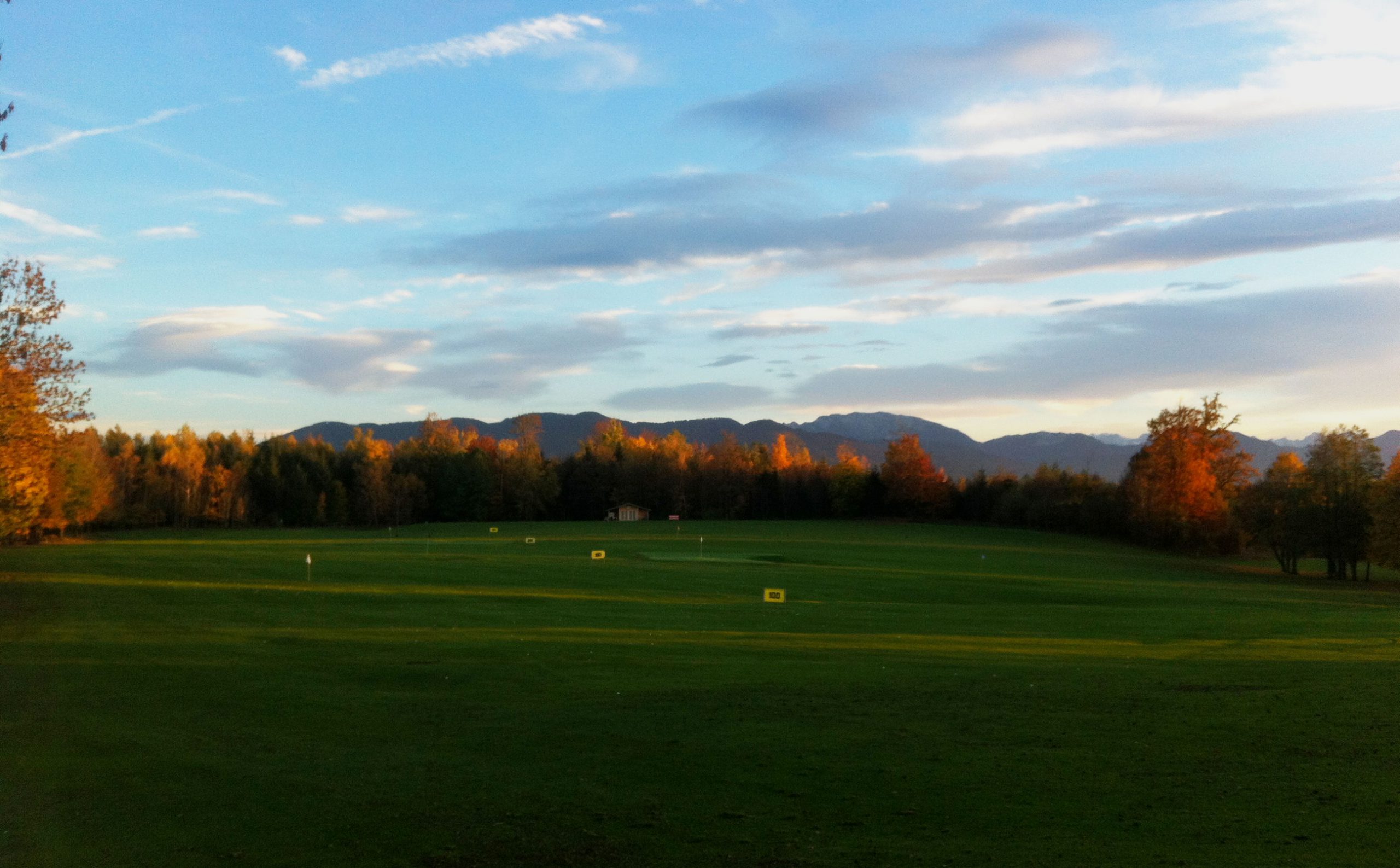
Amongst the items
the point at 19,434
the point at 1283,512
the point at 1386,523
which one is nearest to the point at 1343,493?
the point at 1283,512

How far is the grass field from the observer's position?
27.3ft

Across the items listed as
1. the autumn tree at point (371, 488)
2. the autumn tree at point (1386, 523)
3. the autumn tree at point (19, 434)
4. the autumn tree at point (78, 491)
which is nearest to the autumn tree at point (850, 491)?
the autumn tree at point (371, 488)

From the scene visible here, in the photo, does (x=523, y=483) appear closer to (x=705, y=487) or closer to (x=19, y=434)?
(x=705, y=487)

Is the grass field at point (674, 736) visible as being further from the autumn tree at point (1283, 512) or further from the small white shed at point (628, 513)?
the small white shed at point (628, 513)

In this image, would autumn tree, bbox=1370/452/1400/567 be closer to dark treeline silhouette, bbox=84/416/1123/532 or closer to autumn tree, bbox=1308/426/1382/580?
autumn tree, bbox=1308/426/1382/580

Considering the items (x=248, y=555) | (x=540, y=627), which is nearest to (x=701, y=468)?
(x=248, y=555)

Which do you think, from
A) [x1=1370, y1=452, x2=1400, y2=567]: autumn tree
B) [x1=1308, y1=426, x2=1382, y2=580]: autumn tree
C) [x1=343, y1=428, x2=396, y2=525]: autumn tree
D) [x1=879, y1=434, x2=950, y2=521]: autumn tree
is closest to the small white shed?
[x1=343, y1=428, x2=396, y2=525]: autumn tree

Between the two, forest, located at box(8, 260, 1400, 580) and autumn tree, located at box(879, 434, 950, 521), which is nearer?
forest, located at box(8, 260, 1400, 580)

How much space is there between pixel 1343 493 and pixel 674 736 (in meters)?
68.8

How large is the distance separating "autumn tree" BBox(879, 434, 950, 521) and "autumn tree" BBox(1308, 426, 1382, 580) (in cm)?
5077

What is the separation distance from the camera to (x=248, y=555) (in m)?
48.4

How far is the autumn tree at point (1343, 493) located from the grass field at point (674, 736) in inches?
1600

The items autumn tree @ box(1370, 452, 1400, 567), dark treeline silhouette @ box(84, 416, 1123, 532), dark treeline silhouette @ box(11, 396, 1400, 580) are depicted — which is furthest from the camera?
dark treeline silhouette @ box(84, 416, 1123, 532)

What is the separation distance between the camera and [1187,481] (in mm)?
82062
